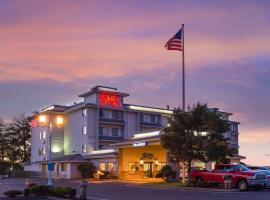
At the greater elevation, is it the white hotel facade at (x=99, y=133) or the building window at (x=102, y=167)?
the white hotel facade at (x=99, y=133)

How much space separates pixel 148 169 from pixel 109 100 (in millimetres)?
18296

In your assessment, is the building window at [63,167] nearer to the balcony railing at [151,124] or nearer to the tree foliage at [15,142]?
the balcony railing at [151,124]

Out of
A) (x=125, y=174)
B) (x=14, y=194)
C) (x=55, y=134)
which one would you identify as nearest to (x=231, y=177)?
(x=14, y=194)

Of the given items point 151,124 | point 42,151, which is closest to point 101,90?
point 151,124

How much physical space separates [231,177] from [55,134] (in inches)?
2154

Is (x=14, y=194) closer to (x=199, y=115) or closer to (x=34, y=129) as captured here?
(x=199, y=115)

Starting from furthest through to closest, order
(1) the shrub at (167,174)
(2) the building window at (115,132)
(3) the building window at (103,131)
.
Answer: (2) the building window at (115,132), (3) the building window at (103,131), (1) the shrub at (167,174)

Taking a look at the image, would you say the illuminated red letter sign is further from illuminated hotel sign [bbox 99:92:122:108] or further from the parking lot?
the parking lot

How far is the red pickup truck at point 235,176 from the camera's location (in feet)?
128

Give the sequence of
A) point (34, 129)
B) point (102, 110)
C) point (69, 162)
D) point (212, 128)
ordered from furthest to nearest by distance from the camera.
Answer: point (34, 129) → point (102, 110) → point (69, 162) → point (212, 128)

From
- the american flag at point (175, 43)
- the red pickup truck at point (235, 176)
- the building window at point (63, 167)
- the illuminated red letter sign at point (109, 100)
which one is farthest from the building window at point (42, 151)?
the red pickup truck at point (235, 176)

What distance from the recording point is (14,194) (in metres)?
29.5

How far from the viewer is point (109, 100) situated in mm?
85188

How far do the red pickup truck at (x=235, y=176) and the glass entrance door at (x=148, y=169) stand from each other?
969 inches
